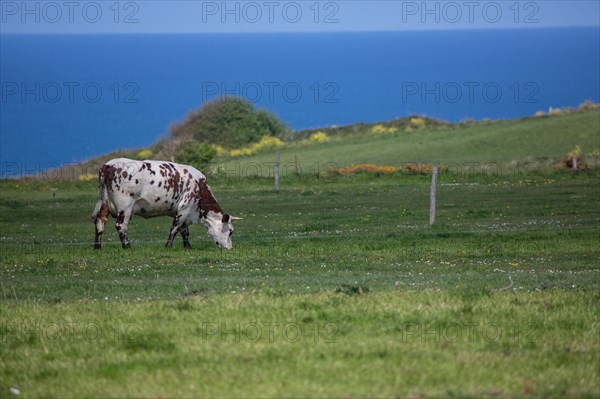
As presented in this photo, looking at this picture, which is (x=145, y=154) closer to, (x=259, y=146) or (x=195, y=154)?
(x=259, y=146)

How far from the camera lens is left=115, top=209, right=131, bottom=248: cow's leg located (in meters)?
26.2

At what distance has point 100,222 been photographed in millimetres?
26438

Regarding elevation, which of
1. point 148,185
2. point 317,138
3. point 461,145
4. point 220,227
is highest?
point 317,138

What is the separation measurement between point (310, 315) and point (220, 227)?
14.4 meters

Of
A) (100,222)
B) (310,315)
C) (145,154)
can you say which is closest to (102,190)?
(100,222)

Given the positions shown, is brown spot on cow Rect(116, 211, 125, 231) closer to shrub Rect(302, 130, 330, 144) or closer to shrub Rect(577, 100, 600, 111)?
shrub Rect(302, 130, 330, 144)

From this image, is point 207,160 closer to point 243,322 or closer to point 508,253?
point 508,253

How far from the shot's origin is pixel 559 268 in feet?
69.8

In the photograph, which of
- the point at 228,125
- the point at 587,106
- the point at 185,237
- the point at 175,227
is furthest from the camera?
the point at 228,125

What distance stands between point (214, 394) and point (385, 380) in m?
1.82

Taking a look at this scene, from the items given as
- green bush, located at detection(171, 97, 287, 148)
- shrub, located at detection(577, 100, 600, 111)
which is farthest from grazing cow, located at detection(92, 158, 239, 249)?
shrub, located at detection(577, 100, 600, 111)

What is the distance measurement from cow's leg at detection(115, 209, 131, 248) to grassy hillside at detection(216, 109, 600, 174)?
32863mm

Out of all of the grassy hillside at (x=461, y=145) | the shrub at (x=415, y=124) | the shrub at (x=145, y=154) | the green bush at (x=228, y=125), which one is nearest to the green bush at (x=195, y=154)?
the grassy hillside at (x=461, y=145)

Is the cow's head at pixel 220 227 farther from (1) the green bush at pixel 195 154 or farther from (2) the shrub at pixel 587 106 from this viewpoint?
(2) the shrub at pixel 587 106
